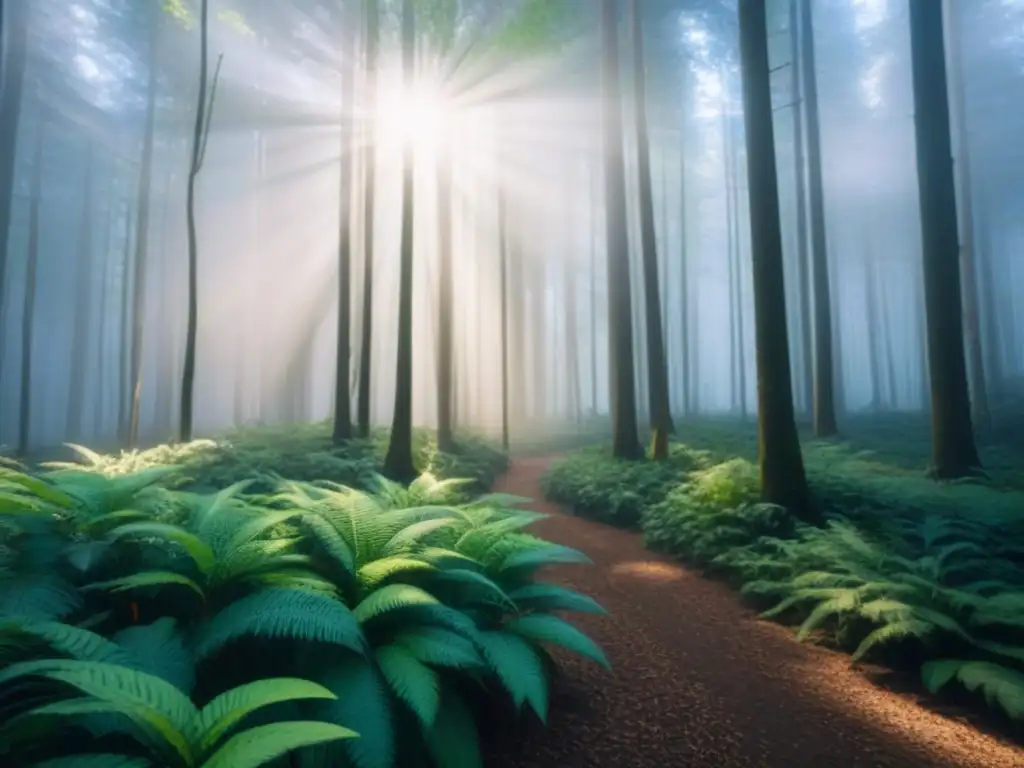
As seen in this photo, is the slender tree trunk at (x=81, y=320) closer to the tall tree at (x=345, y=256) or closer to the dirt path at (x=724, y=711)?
the tall tree at (x=345, y=256)

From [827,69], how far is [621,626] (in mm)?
35661

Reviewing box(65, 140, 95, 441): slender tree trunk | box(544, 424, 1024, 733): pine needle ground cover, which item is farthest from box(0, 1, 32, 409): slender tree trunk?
box(544, 424, 1024, 733): pine needle ground cover

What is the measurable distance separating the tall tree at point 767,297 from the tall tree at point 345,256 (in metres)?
10.1

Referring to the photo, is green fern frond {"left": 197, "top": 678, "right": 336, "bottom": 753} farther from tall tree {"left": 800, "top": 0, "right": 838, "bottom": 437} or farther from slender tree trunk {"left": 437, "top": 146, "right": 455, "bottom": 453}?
tall tree {"left": 800, "top": 0, "right": 838, "bottom": 437}

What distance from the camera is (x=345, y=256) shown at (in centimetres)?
1426

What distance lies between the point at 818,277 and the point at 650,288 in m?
7.05

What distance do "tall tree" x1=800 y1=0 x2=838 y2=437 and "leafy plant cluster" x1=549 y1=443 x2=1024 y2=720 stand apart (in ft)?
22.4

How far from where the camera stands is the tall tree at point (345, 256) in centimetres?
1395

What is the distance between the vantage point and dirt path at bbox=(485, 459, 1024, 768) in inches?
125

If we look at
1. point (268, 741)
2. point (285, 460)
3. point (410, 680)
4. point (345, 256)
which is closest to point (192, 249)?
point (345, 256)

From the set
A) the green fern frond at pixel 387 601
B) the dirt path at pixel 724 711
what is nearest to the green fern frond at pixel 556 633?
the dirt path at pixel 724 711

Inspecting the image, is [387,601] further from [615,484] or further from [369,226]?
[369,226]

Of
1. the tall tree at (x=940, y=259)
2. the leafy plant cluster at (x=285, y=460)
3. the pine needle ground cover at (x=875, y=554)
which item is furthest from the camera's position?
the leafy plant cluster at (x=285, y=460)

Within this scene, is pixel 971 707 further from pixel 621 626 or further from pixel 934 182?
pixel 934 182
